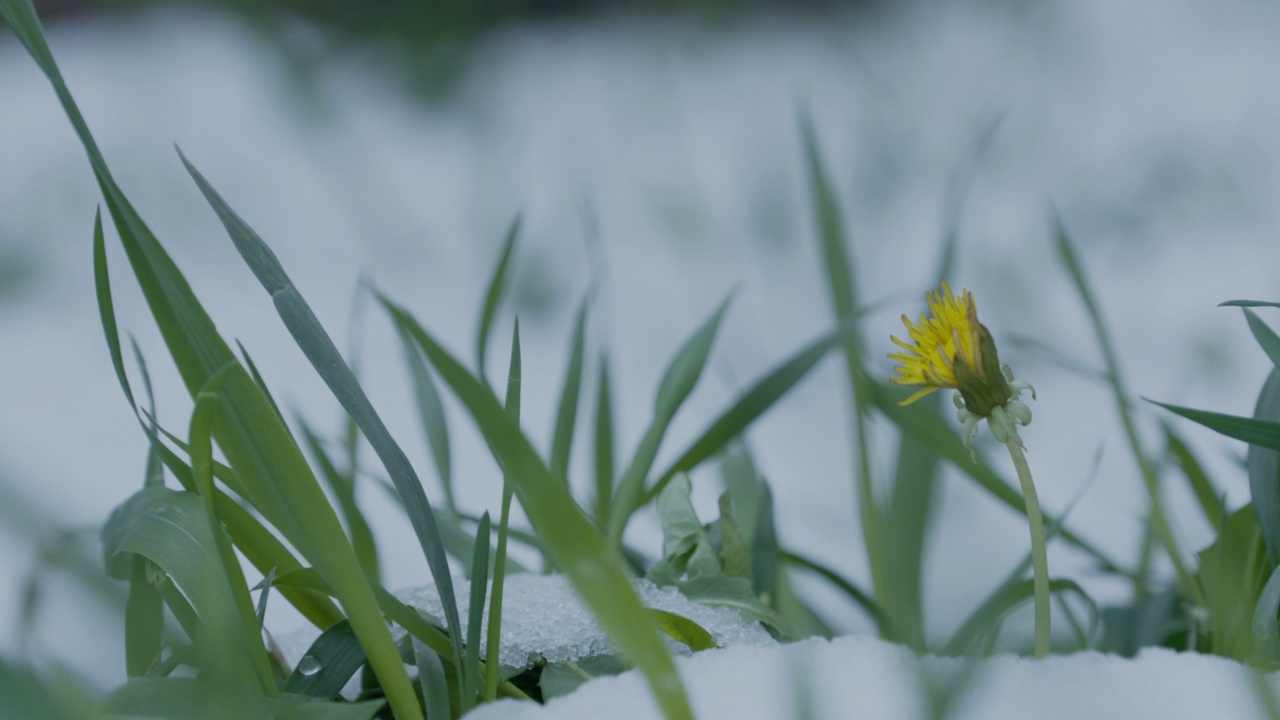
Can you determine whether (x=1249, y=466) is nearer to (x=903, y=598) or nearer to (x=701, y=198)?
(x=903, y=598)

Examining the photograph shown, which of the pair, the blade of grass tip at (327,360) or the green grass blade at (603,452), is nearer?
the blade of grass tip at (327,360)

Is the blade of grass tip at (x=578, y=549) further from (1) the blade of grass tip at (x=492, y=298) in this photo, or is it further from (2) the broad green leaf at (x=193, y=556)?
(1) the blade of grass tip at (x=492, y=298)

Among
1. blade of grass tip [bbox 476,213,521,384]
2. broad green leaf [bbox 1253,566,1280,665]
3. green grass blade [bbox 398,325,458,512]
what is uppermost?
blade of grass tip [bbox 476,213,521,384]

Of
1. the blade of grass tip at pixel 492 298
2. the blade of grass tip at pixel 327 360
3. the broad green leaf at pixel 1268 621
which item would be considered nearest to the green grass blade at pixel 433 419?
the blade of grass tip at pixel 492 298

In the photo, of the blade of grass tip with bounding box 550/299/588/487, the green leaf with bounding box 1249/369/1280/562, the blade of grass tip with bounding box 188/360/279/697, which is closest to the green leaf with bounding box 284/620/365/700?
the blade of grass tip with bounding box 188/360/279/697

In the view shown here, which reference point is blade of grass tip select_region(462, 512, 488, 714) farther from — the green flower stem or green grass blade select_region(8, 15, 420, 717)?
the green flower stem
